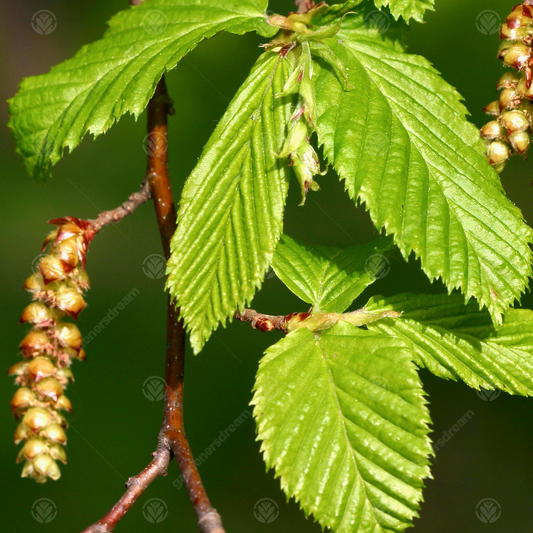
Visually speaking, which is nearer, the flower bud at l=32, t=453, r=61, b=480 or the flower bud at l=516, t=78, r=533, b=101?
the flower bud at l=516, t=78, r=533, b=101

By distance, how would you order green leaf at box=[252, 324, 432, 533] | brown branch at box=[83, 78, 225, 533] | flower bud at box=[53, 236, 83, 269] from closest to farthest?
brown branch at box=[83, 78, 225, 533], green leaf at box=[252, 324, 432, 533], flower bud at box=[53, 236, 83, 269]

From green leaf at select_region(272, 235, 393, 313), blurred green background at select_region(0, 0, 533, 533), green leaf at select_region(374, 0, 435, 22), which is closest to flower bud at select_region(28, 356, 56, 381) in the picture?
green leaf at select_region(272, 235, 393, 313)

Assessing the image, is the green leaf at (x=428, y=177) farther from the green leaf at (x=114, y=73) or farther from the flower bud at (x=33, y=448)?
the flower bud at (x=33, y=448)

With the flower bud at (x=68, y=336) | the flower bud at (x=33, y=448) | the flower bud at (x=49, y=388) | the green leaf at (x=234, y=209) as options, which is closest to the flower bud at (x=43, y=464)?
the flower bud at (x=33, y=448)

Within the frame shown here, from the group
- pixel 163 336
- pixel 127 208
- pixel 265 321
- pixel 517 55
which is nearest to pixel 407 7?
pixel 517 55

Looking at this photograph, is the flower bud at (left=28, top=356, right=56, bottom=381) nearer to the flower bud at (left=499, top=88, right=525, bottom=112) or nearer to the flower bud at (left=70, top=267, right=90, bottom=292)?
the flower bud at (left=70, top=267, right=90, bottom=292)

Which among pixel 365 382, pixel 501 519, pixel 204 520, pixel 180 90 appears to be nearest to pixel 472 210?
pixel 365 382

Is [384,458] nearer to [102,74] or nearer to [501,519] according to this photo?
[102,74]
